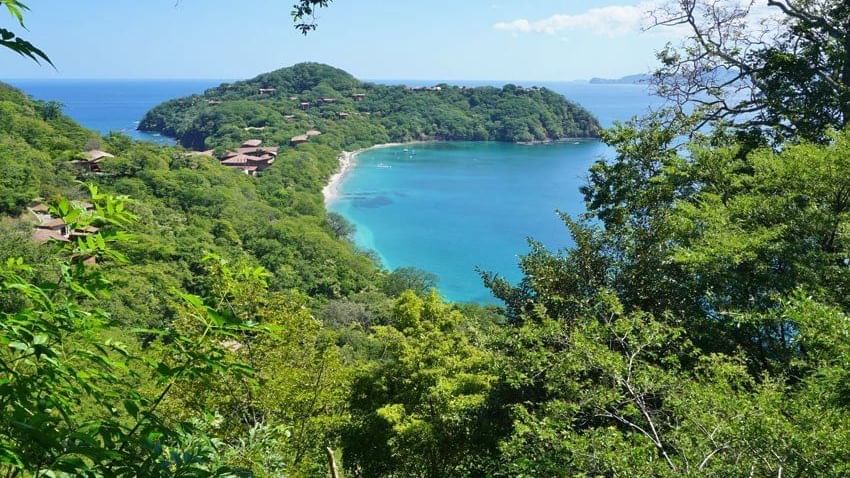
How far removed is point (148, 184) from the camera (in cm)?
2833

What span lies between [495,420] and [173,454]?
5364 mm

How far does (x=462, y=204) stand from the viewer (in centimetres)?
4241

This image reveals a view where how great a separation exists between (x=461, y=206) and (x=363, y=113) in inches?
1546

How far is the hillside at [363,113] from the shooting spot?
65.5m

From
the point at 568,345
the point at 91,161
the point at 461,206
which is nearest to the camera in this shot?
the point at 568,345

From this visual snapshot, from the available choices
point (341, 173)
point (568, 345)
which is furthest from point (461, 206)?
point (568, 345)

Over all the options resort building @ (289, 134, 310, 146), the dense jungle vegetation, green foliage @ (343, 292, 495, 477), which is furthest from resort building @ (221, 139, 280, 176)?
the dense jungle vegetation

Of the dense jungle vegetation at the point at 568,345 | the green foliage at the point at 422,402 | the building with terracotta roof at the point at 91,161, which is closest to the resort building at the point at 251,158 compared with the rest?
the building with terracotta roof at the point at 91,161

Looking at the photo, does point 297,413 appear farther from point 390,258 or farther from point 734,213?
point 390,258

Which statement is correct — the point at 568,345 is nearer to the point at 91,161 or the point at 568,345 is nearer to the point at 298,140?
the point at 91,161

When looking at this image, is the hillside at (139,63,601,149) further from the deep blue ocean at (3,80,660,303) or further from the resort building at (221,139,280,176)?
the resort building at (221,139,280,176)

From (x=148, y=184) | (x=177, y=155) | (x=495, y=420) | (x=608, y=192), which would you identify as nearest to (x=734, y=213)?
(x=608, y=192)

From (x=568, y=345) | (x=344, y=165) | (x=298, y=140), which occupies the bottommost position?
(x=344, y=165)

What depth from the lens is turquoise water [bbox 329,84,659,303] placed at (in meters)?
30.7
